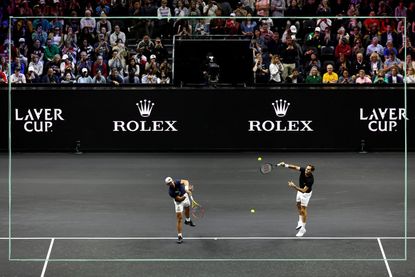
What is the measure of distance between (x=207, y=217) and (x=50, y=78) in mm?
11656

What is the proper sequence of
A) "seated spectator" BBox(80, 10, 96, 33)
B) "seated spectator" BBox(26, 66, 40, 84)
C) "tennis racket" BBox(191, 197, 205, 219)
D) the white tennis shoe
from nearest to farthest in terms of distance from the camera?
the white tennis shoe
"tennis racket" BBox(191, 197, 205, 219)
"seated spectator" BBox(26, 66, 40, 84)
"seated spectator" BBox(80, 10, 96, 33)

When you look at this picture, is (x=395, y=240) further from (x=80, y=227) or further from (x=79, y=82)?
(x=79, y=82)

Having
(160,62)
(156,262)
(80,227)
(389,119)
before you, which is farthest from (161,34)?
(156,262)

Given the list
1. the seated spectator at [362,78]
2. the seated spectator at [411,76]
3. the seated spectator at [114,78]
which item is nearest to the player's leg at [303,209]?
the seated spectator at [362,78]

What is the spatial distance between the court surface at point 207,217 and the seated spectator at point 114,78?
2.62 m

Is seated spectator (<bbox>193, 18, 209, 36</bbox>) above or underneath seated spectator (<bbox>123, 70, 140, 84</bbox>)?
above

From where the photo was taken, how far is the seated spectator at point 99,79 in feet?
145

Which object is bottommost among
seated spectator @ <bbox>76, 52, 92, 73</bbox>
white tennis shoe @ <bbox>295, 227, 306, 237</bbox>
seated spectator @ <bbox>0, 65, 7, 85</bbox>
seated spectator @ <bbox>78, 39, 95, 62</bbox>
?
white tennis shoe @ <bbox>295, 227, 306, 237</bbox>

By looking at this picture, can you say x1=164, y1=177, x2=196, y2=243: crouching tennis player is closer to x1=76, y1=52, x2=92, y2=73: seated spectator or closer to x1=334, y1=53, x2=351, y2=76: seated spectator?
x1=76, y1=52, x2=92, y2=73: seated spectator

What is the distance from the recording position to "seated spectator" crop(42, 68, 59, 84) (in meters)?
44.0

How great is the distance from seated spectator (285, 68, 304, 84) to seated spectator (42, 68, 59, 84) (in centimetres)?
833

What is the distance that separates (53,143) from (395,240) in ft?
53.2

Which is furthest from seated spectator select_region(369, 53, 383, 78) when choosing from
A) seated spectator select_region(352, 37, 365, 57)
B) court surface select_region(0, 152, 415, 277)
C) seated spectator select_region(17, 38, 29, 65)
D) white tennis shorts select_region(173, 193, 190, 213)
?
white tennis shorts select_region(173, 193, 190, 213)

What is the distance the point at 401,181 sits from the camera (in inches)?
1570
